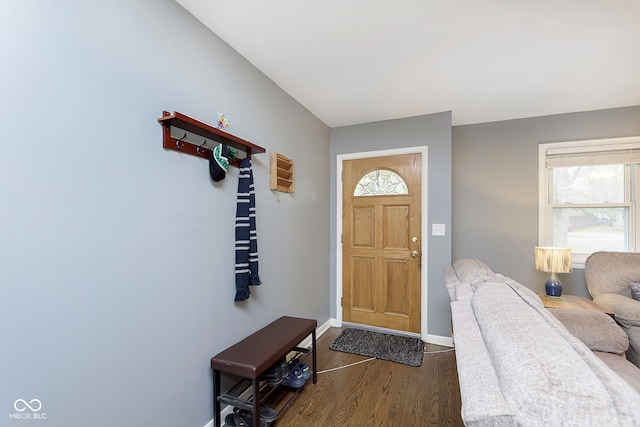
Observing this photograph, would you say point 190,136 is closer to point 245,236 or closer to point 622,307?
point 245,236

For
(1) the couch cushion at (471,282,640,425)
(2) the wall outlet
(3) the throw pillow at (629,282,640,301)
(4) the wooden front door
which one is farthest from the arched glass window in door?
(1) the couch cushion at (471,282,640,425)

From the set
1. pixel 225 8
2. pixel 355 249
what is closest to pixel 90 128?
pixel 225 8

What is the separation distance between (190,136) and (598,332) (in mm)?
2539

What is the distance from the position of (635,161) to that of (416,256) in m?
2.22

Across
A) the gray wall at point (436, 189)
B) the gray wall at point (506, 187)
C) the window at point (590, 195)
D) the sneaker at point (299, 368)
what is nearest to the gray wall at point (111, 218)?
the sneaker at point (299, 368)

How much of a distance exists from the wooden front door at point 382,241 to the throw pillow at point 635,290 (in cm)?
157

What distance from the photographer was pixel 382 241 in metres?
3.18

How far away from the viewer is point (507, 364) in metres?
0.63

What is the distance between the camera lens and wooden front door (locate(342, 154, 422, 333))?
3.05 meters

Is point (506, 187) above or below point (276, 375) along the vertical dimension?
above

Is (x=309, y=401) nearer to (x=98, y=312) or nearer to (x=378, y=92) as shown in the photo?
(x=98, y=312)

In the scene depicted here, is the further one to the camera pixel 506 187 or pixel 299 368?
pixel 506 187

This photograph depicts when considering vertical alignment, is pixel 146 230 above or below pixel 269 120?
below

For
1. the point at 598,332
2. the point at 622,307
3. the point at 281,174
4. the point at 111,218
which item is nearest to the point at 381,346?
the point at 598,332
